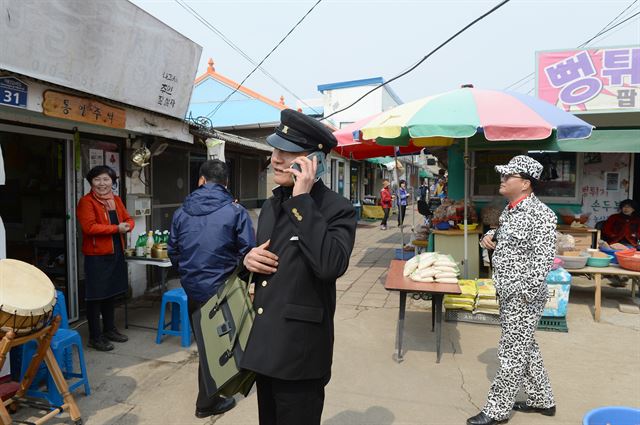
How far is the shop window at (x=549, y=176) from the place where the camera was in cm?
807

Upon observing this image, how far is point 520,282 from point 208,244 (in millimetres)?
2304

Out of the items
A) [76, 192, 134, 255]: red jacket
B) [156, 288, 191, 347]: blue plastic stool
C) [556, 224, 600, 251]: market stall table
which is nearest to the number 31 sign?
[76, 192, 134, 255]: red jacket

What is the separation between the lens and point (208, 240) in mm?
3285

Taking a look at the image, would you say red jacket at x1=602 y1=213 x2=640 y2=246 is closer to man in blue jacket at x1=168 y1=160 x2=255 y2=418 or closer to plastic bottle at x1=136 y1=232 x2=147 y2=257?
man in blue jacket at x1=168 y1=160 x2=255 y2=418

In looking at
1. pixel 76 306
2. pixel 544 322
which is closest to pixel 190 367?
pixel 76 306

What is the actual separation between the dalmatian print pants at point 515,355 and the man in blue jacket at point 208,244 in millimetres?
2012

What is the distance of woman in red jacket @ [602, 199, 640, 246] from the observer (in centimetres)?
766

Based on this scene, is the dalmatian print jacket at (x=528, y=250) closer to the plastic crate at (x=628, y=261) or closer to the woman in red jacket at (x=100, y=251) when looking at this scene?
the plastic crate at (x=628, y=261)

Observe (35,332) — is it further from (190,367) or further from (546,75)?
(546,75)

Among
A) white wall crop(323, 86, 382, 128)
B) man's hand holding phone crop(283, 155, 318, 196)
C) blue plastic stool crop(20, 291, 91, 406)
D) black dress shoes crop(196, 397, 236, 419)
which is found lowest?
black dress shoes crop(196, 397, 236, 419)

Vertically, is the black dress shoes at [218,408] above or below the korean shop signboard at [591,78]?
below

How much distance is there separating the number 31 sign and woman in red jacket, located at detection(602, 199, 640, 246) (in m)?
8.91

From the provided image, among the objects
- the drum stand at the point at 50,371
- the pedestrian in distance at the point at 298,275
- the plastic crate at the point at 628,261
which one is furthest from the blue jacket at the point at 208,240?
the plastic crate at the point at 628,261

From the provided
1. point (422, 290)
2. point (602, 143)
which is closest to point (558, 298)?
point (422, 290)
